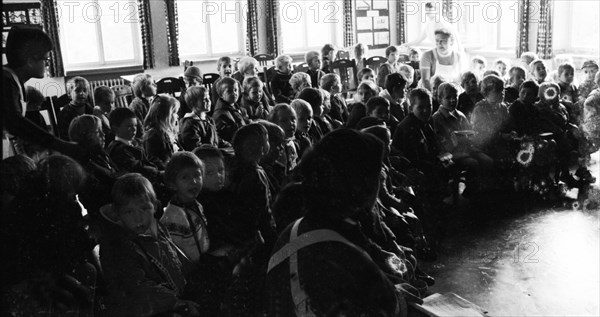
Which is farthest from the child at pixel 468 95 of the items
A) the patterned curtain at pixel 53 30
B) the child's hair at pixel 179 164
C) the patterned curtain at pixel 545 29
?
the patterned curtain at pixel 53 30

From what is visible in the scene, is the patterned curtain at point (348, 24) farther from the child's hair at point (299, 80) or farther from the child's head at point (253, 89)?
the child's head at point (253, 89)

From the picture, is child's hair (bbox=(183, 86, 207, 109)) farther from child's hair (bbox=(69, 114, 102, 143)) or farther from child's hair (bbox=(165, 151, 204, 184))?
child's hair (bbox=(165, 151, 204, 184))

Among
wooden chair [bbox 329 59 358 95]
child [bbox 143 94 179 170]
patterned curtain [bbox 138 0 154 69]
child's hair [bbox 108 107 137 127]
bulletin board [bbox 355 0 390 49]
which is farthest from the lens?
bulletin board [bbox 355 0 390 49]

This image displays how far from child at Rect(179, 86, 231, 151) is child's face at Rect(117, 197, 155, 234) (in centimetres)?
209

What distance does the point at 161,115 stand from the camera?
4.22m

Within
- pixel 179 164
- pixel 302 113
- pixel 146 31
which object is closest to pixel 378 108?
pixel 302 113

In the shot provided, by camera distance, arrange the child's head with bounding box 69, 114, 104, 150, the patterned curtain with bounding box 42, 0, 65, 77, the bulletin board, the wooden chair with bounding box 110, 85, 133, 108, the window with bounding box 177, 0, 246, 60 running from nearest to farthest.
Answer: the child's head with bounding box 69, 114, 104, 150 < the wooden chair with bounding box 110, 85, 133, 108 < the patterned curtain with bounding box 42, 0, 65, 77 < the window with bounding box 177, 0, 246, 60 < the bulletin board

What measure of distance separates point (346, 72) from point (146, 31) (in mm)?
4277

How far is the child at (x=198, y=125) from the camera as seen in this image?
15.2 ft

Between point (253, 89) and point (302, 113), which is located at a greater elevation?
point (253, 89)

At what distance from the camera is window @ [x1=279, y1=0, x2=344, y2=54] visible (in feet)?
42.4

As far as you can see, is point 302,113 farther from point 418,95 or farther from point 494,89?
point 494,89

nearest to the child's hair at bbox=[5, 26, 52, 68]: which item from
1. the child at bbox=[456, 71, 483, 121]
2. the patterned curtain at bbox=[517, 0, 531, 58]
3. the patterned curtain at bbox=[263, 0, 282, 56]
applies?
the child at bbox=[456, 71, 483, 121]

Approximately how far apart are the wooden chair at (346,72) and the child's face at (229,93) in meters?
3.34
